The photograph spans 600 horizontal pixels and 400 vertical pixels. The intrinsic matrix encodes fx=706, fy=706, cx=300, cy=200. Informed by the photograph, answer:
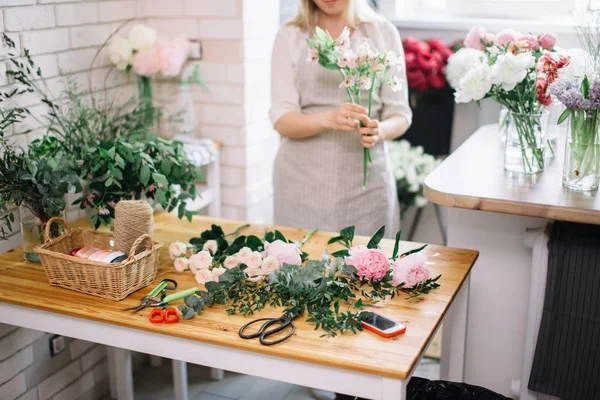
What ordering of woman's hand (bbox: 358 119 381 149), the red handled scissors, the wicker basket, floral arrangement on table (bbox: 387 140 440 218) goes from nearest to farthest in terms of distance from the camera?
the red handled scissors
the wicker basket
woman's hand (bbox: 358 119 381 149)
floral arrangement on table (bbox: 387 140 440 218)

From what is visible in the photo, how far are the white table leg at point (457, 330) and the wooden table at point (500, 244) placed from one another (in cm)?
23

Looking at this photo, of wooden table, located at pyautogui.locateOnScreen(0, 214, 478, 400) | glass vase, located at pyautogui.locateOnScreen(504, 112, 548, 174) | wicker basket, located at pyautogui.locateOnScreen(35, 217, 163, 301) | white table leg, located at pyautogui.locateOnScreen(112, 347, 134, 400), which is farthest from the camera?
white table leg, located at pyautogui.locateOnScreen(112, 347, 134, 400)

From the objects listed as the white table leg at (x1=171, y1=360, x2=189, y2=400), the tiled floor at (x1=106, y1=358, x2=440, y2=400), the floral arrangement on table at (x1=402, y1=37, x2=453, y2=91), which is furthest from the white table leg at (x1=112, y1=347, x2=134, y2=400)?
the floral arrangement on table at (x1=402, y1=37, x2=453, y2=91)

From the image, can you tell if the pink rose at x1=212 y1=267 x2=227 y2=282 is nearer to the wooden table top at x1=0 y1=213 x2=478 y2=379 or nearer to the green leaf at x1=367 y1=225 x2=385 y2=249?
the wooden table top at x1=0 y1=213 x2=478 y2=379

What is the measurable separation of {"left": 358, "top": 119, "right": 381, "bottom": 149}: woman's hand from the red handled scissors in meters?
1.00

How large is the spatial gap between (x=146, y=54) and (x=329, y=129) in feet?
2.97

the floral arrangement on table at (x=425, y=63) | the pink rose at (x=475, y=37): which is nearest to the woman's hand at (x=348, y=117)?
the pink rose at (x=475, y=37)

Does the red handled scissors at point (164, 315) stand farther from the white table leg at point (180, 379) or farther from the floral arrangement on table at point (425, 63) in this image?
the floral arrangement on table at point (425, 63)

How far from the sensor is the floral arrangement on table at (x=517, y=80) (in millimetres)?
2074

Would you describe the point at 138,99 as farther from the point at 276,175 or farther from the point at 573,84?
the point at 573,84

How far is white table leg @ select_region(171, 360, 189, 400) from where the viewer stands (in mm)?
2713

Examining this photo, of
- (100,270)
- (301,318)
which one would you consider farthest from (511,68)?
(100,270)

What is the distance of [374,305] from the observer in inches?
71.9

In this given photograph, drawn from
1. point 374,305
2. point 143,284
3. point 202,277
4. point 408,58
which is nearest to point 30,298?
point 143,284
